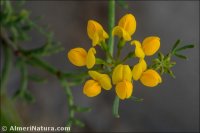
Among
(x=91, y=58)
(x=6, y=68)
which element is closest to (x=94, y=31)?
(x=91, y=58)

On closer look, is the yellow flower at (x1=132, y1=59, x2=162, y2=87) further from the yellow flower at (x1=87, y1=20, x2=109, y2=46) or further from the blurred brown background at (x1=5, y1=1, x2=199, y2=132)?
the blurred brown background at (x1=5, y1=1, x2=199, y2=132)

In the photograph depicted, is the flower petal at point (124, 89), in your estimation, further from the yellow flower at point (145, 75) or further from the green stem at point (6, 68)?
the green stem at point (6, 68)

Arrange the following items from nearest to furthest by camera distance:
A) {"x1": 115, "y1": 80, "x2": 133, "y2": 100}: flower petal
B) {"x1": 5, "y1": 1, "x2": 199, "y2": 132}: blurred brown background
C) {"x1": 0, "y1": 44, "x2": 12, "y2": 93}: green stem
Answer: {"x1": 115, "y1": 80, "x2": 133, "y2": 100}: flower petal → {"x1": 0, "y1": 44, "x2": 12, "y2": 93}: green stem → {"x1": 5, "y1": 1, "x2": 199, "y2": 132}: blurred brown background

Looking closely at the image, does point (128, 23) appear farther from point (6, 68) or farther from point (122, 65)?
point (6, 68)

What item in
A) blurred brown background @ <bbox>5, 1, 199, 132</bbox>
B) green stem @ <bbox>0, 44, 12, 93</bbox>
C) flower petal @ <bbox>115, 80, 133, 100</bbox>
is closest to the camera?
flower petal @ <bbox>115, 80, 133, 100</bbox>

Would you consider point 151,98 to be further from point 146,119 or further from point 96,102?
point 96,102

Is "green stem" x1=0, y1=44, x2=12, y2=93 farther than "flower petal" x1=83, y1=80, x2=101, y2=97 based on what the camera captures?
Yes

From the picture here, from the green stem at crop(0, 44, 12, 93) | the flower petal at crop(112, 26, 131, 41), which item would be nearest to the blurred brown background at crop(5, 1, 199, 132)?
the green stem at crop(0, 44, 12, 93)
